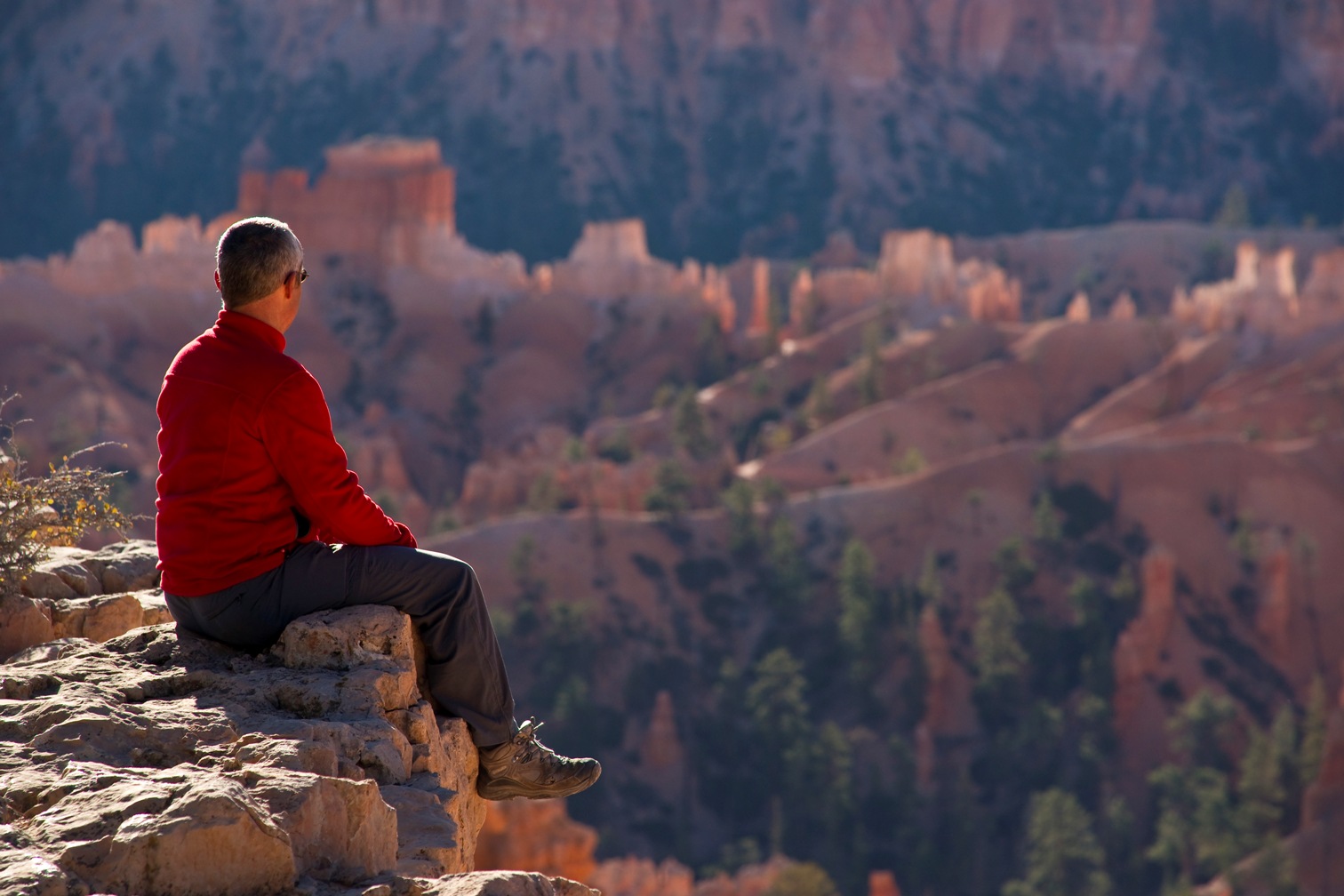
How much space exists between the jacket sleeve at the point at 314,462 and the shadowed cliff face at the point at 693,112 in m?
99.1

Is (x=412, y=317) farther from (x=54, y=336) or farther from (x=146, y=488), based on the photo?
(x=146, y=488)

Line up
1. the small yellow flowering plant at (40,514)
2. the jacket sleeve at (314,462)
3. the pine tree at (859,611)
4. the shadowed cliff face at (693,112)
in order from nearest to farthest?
1. the jacket sleeve at (314,462)
2. the small yellow flowering plant at (40,514)
3. the pine tree at (859,611)
4. the shadowed cliff face at (693,112)

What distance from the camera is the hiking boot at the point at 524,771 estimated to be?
664 centimetres

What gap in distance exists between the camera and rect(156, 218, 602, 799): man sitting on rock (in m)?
6.13

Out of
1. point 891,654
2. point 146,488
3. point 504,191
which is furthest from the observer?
point 504,191

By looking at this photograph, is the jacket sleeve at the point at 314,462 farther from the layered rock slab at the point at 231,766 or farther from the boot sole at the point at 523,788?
the boot sole at the point at 523,788

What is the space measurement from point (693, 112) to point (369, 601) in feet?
371

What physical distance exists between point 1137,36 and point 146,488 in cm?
8880

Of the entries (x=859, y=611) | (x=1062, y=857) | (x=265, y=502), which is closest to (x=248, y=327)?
(x=265, y=502)

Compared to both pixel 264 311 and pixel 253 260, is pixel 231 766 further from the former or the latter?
pixel 253 260

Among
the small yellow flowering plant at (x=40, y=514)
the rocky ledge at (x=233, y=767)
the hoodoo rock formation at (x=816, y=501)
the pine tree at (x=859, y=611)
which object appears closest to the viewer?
the rocky ledge at (x=233, y=767)

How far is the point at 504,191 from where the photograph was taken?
108 metres

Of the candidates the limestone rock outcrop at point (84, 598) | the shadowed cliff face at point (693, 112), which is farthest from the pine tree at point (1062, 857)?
the shadowed cliff face at point (693, 112)

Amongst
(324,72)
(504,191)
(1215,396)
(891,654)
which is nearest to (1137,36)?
(504,191)
